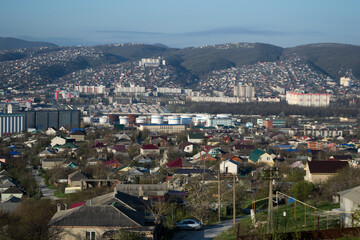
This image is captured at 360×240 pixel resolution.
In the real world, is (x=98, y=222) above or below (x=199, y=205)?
above

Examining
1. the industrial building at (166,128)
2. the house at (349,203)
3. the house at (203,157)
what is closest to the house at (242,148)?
the house at (203,157)

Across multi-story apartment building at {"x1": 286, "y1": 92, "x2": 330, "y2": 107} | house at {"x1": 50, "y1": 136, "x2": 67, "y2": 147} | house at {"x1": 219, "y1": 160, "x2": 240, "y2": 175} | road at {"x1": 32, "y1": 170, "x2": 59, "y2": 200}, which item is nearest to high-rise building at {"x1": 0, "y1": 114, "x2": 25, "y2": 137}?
house at {"x1": 50, "y1": 136, "x2": 67, "y2": 147}

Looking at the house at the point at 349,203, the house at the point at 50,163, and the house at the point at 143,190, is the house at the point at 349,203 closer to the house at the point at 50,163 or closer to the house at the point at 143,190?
the house at the point at 143,190

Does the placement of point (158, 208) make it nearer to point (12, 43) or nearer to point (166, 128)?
point (166, 128)

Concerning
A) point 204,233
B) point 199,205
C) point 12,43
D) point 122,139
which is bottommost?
point 122,139

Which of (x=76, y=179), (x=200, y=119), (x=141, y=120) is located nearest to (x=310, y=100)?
(x=200, y=119)

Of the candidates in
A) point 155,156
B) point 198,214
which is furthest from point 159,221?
point 155,156
